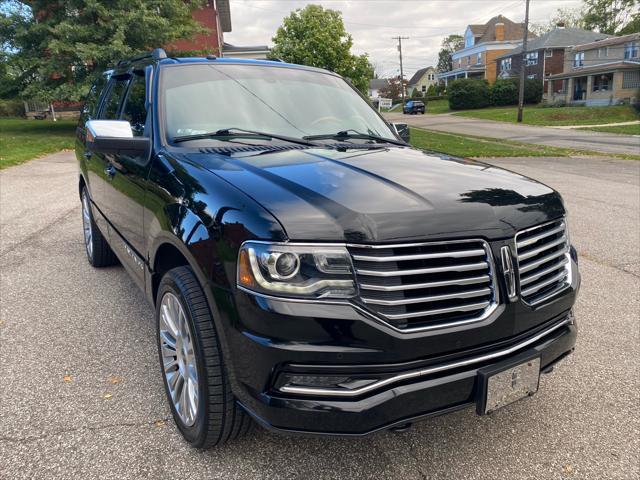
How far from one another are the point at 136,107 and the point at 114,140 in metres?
0.87

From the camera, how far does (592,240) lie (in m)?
6.46

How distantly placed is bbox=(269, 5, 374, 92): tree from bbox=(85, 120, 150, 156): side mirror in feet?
109

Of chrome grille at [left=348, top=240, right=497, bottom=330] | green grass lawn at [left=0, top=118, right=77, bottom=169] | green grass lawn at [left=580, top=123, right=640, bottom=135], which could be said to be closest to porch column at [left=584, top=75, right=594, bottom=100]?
green grass lawn at [left=580, top=123, right=640, bottom=135]

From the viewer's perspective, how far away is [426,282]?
2.00 m

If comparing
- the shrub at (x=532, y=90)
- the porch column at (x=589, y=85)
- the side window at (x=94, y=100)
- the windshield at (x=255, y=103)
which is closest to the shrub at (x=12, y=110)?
the side window at (x=94, y=100)

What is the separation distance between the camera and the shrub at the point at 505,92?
53.6 meters

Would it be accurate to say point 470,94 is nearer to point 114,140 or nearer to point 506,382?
point 114,140

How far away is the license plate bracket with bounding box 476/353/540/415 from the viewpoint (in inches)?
82.5

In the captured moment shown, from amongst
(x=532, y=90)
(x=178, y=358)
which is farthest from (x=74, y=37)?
(x=532, y=90)

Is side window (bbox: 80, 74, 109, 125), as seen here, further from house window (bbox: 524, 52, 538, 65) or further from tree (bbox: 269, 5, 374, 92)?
house window (bbox: 524, 52, 538, 65)

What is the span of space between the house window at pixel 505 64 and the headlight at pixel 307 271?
71.9 metres

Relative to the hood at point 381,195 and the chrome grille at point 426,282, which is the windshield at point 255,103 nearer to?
the hood at point 381,195

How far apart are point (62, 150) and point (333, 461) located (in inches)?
665

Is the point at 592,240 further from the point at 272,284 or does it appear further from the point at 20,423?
the point at 20,423
